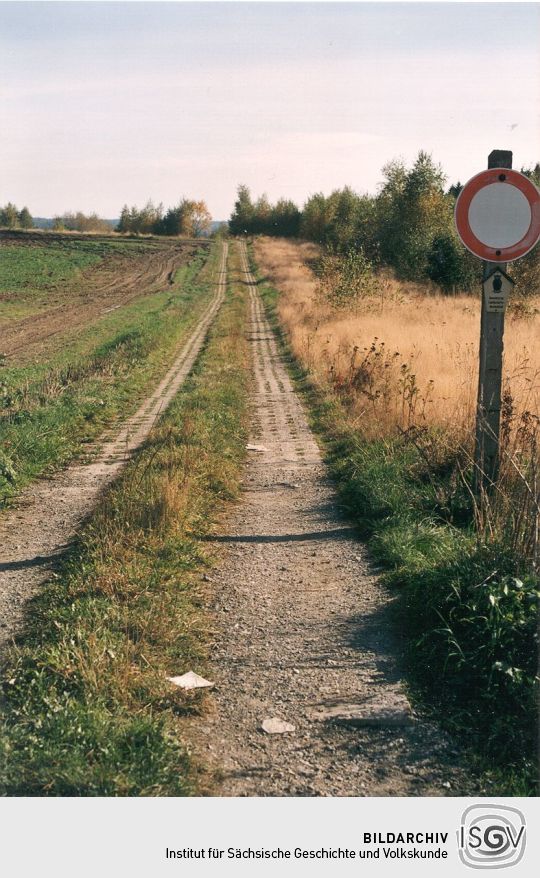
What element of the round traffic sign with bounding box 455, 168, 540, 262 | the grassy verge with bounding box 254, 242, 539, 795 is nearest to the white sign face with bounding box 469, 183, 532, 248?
the round traffic sign with bounding box 455, 168, 540, 262

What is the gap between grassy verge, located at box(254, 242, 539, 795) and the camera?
3.68 meters

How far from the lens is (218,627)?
4820mm

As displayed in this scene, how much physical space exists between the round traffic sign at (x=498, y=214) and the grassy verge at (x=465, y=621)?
205 cm

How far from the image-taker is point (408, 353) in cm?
1396

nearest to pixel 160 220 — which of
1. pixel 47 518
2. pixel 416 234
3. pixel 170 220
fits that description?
pixel 170 220

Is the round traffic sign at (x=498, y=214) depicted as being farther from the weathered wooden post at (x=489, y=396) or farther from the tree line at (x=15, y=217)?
the tree line at (x=15, y=217)

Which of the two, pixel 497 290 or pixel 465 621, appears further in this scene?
pixel 497 290

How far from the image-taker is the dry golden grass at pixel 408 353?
946 cm

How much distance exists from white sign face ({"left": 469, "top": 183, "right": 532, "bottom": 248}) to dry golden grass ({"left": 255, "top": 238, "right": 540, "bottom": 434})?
189cm

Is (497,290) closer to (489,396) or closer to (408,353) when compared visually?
(489,396)

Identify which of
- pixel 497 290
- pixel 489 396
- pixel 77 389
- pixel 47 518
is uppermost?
pixel 497 290

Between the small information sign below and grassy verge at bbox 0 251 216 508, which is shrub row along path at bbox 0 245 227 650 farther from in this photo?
the small information sign below
